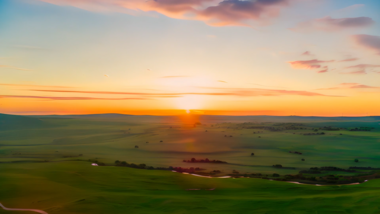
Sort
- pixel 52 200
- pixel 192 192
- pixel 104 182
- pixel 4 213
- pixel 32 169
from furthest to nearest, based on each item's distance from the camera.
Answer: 1. pixel 32 169
2. pixel 104 182
3. pixel 192 192
4. pixel 52 200
5. pixel 4 213

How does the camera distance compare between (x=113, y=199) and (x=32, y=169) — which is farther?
(x=32, y=169)

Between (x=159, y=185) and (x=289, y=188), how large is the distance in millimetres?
7635

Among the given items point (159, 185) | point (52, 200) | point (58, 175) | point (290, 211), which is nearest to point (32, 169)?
point (58, 175)

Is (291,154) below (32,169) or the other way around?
below

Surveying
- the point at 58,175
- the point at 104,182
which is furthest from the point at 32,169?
the point at 104,182

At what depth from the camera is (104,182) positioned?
1606 cm

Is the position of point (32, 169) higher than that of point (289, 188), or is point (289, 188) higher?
point (32, 169)

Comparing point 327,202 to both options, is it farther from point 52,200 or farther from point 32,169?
point 32,169

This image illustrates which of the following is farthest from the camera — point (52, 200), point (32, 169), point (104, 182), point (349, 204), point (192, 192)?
point (32, 169)

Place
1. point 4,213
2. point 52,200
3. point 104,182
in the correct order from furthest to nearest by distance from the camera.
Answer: point 104,182, point 52,200, point 4,213

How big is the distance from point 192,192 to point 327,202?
660 cm

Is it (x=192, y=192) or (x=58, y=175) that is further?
(x=58, y=175)

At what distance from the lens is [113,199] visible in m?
12.2

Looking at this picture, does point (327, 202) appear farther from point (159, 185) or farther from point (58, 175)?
point (58, 175)
